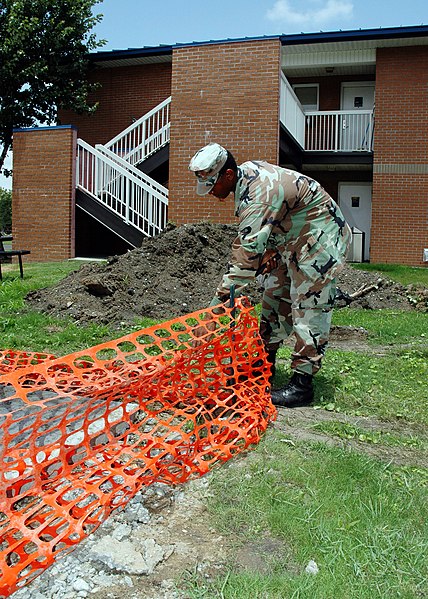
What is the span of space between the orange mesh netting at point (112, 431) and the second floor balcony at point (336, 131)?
14632mm

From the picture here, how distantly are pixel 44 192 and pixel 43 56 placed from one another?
765 centimetres

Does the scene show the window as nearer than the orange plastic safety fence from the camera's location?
No

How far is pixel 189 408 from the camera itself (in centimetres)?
341

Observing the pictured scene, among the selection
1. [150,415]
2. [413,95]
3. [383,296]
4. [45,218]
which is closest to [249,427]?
[150,415]

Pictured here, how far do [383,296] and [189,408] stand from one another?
7206mm

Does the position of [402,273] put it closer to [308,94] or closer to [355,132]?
[355,132]

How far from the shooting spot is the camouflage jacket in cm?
360

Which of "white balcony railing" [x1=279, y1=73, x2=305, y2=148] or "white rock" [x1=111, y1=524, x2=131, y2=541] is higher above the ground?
"white balcony railing" [x1=279, y1=73, x2=305, y2=148]

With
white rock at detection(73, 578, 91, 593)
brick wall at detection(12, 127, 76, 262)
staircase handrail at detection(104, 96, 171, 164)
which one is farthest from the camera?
brick wall at detection(12, 127, 76, 262)

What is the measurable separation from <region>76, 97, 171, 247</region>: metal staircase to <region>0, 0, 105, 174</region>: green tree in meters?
5.39

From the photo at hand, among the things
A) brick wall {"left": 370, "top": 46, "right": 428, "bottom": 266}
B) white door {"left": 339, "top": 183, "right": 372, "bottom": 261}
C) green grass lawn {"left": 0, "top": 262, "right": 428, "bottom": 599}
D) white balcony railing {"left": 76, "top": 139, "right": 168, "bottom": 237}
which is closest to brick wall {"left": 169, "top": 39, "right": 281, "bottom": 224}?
white balcony railing {"left": 76, "top": 139, "right": 168, "bottom": 237}

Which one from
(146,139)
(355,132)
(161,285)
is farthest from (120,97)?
(161,285)

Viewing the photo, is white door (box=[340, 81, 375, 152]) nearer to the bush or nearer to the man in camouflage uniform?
the man in camouflage uniform

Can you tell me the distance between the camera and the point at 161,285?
8617 mm
